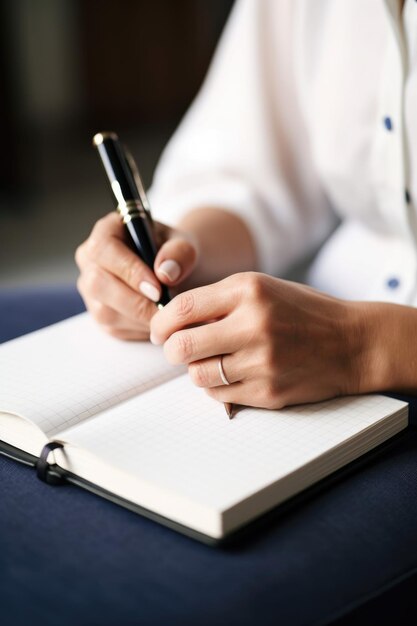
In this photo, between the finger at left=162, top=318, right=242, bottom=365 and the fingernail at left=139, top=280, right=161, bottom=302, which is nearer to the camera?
the finger at left=162, top=318, right=242, bottom=365

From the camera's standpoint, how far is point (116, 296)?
2.49 ft

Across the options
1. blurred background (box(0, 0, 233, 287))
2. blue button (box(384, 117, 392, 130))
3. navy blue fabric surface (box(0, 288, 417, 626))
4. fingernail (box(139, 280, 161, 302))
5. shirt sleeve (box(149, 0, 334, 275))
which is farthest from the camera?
blurred background (box(0, 0, 233, 287))

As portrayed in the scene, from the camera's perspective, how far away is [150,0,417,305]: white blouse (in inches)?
34.9

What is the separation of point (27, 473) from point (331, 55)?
0.63m

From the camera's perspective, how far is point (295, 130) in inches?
42.5

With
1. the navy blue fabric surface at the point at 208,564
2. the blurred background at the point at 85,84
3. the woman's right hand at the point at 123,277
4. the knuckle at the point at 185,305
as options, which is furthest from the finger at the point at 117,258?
the blurred background at the point at 85,84

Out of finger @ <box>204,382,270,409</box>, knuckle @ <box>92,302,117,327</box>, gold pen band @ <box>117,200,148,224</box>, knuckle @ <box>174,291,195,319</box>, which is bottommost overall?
finger @ <box>204,382,270,409</box>

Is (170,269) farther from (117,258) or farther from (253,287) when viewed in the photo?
(253,287)

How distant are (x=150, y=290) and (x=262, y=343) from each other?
166mm

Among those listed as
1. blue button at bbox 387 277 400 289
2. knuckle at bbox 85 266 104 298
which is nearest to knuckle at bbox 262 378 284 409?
knuckle at bbox 85 266 104 298

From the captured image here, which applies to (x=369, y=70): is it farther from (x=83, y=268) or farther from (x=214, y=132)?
(x=83, y=268)

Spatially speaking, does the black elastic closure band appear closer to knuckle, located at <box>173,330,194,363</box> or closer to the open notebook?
the open notebook

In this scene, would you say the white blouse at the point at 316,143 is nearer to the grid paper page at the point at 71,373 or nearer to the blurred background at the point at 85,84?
the grid paper page at the point at 71,373

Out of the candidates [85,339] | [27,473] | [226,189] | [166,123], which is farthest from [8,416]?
[166,123]
